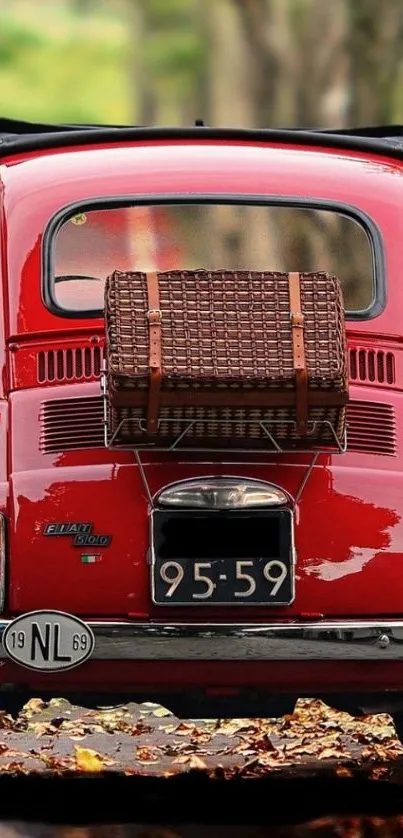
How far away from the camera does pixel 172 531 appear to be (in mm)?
6137

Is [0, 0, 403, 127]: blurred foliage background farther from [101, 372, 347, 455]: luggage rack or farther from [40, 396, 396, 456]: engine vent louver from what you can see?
[101, 372, 347, 455]: luggage rack

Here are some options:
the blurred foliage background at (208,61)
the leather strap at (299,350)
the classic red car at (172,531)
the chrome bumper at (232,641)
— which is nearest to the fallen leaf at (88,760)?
the classic red car at (172,531)

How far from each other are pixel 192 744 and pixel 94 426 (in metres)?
2.33

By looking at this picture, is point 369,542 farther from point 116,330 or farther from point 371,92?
point 371,92

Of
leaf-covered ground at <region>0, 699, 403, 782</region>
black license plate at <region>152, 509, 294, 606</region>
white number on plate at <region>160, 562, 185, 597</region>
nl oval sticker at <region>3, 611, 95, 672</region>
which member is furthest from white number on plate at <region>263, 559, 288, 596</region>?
leaf-covered ground at <region>0, 699, 403, 782</region>

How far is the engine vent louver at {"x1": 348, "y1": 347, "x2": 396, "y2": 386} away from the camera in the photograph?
659cm

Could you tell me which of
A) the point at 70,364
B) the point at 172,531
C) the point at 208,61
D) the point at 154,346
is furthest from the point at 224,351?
the point at 208,61

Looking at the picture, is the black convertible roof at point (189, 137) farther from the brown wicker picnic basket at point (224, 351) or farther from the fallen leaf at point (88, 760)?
the fallen leaf at point (88, 760)

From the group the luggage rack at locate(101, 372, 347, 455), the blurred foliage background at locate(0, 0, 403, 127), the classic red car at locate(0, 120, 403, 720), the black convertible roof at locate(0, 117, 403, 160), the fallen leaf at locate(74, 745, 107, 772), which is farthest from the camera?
the blurred foliage background at locate(0, 0, 403, 127)

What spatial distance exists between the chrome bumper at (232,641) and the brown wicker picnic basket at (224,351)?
2.11 feet

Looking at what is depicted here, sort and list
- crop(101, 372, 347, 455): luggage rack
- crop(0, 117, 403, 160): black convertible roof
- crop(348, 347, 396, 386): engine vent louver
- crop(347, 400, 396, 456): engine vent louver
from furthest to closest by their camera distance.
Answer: crop(0, 117, 403, 160): black convertible roof < crop(348, 347, 396, 386): engine vent louver < crop(347, 400, 396, 456): engine vent louver < crop(101, 372, 347, 455): luggage rack

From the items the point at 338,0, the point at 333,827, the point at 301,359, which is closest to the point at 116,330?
the point at 301,359

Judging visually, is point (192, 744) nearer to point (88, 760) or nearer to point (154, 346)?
point (88, 760)

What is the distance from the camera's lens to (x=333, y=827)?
19.6ft
